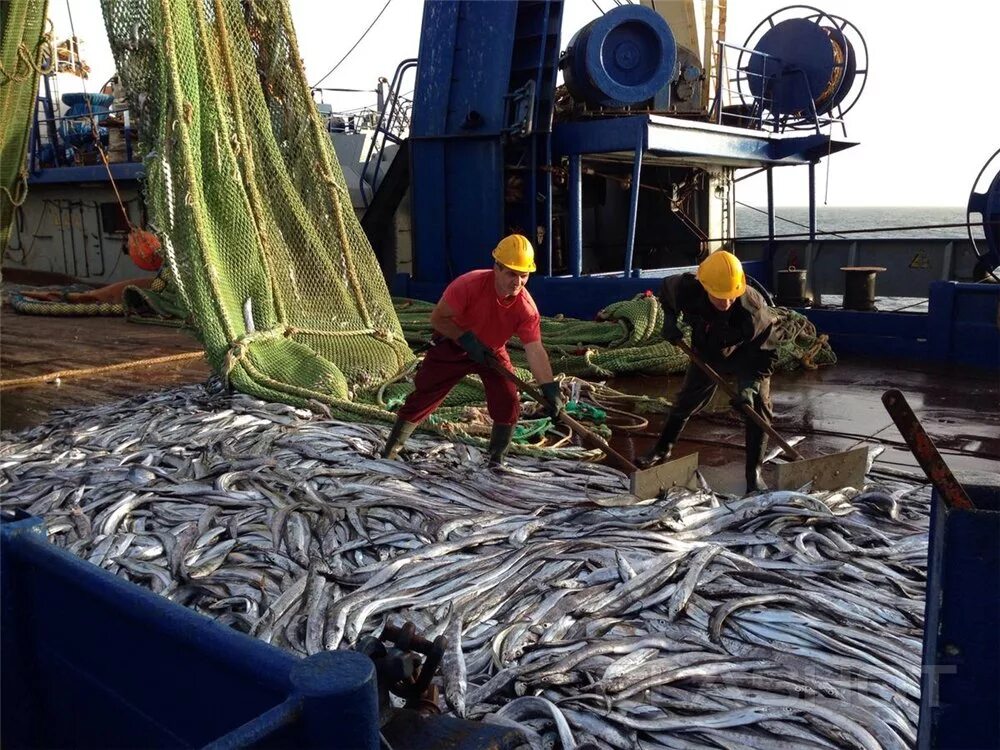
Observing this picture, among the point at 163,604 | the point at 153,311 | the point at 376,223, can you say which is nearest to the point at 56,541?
the point at 163,604

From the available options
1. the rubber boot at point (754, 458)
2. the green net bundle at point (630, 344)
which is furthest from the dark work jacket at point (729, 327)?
the green net bundle at point (630, 344)

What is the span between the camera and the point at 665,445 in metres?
6.23

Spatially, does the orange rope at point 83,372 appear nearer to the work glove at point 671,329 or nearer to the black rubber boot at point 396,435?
the black rubber boot at point 396,435

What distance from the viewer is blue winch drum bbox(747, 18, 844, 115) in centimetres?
1400

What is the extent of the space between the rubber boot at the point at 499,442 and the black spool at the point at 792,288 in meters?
7.40

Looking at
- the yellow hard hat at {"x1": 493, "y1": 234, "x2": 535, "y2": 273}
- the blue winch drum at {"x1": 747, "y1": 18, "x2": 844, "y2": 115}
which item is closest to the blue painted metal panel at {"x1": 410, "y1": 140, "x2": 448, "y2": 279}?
the blue winch drum at {"x1": 747, "y1": 18, "x2": 844, "y2": 115}

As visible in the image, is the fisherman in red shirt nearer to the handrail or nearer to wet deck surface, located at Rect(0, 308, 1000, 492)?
wet deck surface, located at Rect(0, 308, 1000, 492)

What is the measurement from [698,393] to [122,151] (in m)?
15.2

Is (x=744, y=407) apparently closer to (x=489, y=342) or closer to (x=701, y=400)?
(x=701, y=400)

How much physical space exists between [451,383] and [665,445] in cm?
160

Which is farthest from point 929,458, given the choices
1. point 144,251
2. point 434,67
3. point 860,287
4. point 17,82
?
point 144,251

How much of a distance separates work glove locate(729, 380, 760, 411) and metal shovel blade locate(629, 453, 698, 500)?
18.7 inches

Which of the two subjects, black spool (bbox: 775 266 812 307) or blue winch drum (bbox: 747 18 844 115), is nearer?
black spool (bbox: 775 266 812 307)

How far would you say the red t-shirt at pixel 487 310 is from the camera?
553cm
